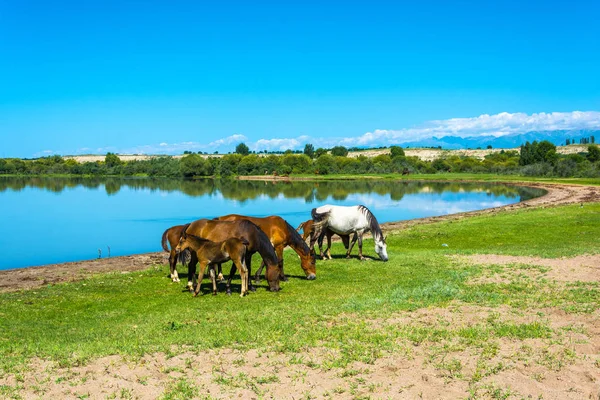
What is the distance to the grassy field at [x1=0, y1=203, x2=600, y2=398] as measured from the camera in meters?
8.07

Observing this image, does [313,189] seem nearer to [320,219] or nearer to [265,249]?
[320,219]

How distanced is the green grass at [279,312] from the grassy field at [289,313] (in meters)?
0.02

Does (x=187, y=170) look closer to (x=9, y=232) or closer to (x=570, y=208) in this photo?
(x=9, y=232)

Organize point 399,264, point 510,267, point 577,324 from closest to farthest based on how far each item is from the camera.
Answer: point 577,324 < point 510,267 < point 399,264

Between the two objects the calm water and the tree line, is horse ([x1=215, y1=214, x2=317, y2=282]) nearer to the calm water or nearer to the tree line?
the calm water

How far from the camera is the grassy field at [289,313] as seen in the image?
8.07 metres

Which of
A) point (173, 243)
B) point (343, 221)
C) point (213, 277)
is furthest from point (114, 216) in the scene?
point (213, 277)

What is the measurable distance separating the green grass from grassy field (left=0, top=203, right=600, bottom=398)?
0.02 metres

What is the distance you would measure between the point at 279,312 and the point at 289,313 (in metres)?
0.23

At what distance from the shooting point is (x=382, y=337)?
8.41m

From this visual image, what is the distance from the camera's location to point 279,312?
1030cm

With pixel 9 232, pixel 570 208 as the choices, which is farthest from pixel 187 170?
pixel 570 208

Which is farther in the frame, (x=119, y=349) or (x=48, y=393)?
(x=119, y=349)

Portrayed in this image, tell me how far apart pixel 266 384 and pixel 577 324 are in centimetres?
582
